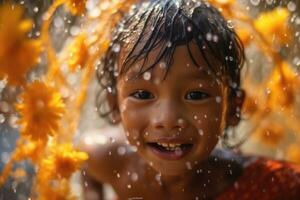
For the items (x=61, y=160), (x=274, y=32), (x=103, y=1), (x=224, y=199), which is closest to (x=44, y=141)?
(x=61, y=160)

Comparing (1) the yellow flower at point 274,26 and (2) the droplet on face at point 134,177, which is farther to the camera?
(1) the yellow flower at point 274,26

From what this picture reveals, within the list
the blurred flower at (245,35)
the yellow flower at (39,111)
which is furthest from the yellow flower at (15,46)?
the blurred flower at (245,35)

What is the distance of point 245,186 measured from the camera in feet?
5.48

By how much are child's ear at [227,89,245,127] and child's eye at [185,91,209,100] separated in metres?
0.19

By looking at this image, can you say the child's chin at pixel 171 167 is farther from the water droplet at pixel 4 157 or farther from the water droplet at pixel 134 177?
the water droplet at pixel 4 157

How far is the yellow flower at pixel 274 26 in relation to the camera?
193cm

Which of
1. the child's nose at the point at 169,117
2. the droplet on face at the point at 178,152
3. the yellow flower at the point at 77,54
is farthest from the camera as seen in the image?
the yellow flower at the point at 77,54

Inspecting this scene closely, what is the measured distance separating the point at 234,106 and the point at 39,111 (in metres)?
0.57

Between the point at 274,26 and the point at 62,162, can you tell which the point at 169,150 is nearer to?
the point at 62,162

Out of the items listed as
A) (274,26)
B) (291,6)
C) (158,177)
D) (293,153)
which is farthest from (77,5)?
(293,153)

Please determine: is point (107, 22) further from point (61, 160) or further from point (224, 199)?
point (224, 199)

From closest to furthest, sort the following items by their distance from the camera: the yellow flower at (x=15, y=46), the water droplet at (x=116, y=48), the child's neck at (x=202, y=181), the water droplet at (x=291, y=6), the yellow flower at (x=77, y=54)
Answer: the yellow flower at (x=15, y=46) → the water droplet at (x=116, y=48) → the child's neck at (x=202, y=181) → the yellow flower at (x=77, y=54) → the water droplet at (x=291, y=6)

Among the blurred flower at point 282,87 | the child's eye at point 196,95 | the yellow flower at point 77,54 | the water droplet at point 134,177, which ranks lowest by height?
the water droplet at point 134,177

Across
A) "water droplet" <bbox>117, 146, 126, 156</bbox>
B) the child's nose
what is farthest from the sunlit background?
the child's nose
